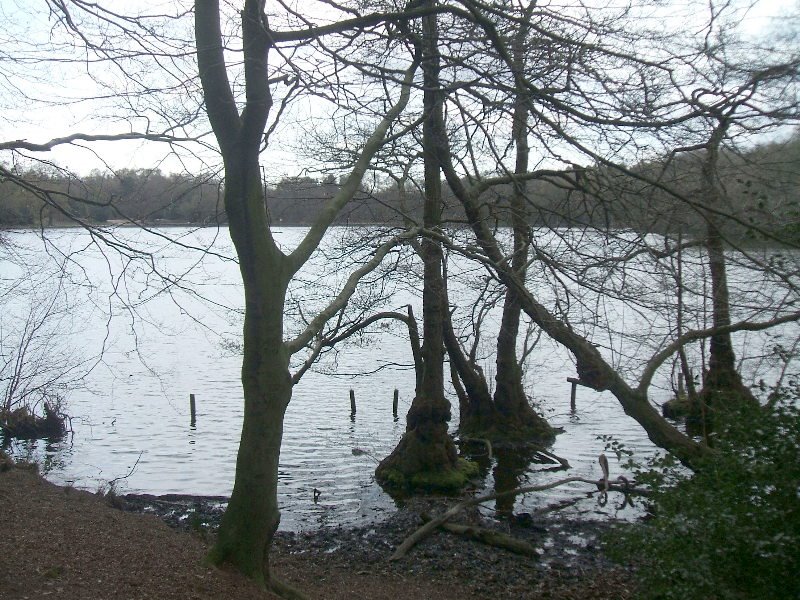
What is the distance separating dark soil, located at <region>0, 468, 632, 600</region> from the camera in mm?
6156

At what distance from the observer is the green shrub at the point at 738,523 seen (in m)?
6.34

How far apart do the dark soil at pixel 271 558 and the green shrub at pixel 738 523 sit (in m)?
2.78

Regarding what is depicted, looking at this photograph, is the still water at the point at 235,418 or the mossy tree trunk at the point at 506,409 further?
the mossy tree trunk at the point at 506,409

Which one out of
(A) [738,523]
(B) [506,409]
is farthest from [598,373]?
(B) [506,409]

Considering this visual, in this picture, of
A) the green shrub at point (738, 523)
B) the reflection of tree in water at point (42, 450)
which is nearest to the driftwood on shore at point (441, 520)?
the green shrub at point (738, 523)

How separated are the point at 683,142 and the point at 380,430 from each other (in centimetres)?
1646

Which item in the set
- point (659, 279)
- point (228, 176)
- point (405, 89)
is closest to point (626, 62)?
point (659, 279)

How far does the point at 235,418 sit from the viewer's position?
77.8 ft

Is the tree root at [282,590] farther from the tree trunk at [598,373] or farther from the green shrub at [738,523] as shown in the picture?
the tree trunk at [598,373]

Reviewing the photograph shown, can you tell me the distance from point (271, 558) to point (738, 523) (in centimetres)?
Result: 663

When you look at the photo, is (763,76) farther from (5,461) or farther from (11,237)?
(5,461)

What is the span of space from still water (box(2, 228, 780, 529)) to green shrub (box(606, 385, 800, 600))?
3.28 meters

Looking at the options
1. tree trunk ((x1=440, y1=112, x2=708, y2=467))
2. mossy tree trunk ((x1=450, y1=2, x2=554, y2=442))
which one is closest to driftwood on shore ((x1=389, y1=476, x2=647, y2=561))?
tree trunk ((x1=440, y1=112, x2=708, y2=467))

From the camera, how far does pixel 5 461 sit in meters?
12.6
